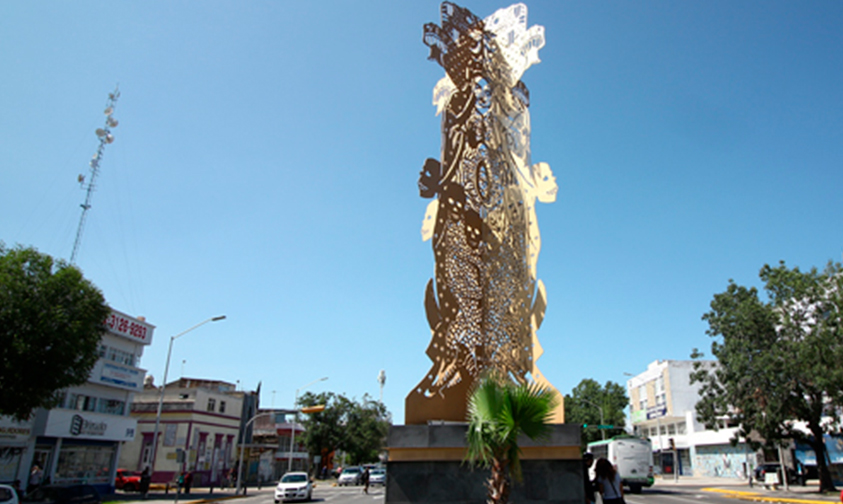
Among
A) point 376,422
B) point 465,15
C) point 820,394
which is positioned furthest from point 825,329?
point 376,422

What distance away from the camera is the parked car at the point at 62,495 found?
16672mm

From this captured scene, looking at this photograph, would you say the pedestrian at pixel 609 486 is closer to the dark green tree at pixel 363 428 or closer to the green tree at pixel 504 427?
the green tree at pixel 504 427

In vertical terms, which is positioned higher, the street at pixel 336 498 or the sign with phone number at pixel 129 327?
the sign with phone number at pixel 129 327

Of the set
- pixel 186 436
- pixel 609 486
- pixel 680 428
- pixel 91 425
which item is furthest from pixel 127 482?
pixel 680 428

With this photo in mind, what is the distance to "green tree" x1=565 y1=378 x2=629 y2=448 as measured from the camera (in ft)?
220

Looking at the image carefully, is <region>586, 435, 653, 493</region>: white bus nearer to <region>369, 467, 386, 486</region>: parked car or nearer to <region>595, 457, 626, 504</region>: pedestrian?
<region>369, 467, 386, 486</region>: parked car

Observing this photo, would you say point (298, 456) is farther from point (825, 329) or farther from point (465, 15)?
point (465, 15)

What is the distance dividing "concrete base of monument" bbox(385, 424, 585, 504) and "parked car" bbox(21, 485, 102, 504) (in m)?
13.3

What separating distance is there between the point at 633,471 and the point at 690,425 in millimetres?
24480

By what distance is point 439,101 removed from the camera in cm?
1334

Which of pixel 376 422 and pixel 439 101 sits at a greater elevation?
pixel 439 101

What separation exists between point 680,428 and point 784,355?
27.7 metres

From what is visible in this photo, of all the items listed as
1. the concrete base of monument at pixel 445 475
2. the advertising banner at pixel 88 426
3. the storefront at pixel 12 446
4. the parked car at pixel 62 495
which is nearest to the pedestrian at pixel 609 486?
the concrete base of monument at pixel 445 475

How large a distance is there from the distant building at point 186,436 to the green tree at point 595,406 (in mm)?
42688
